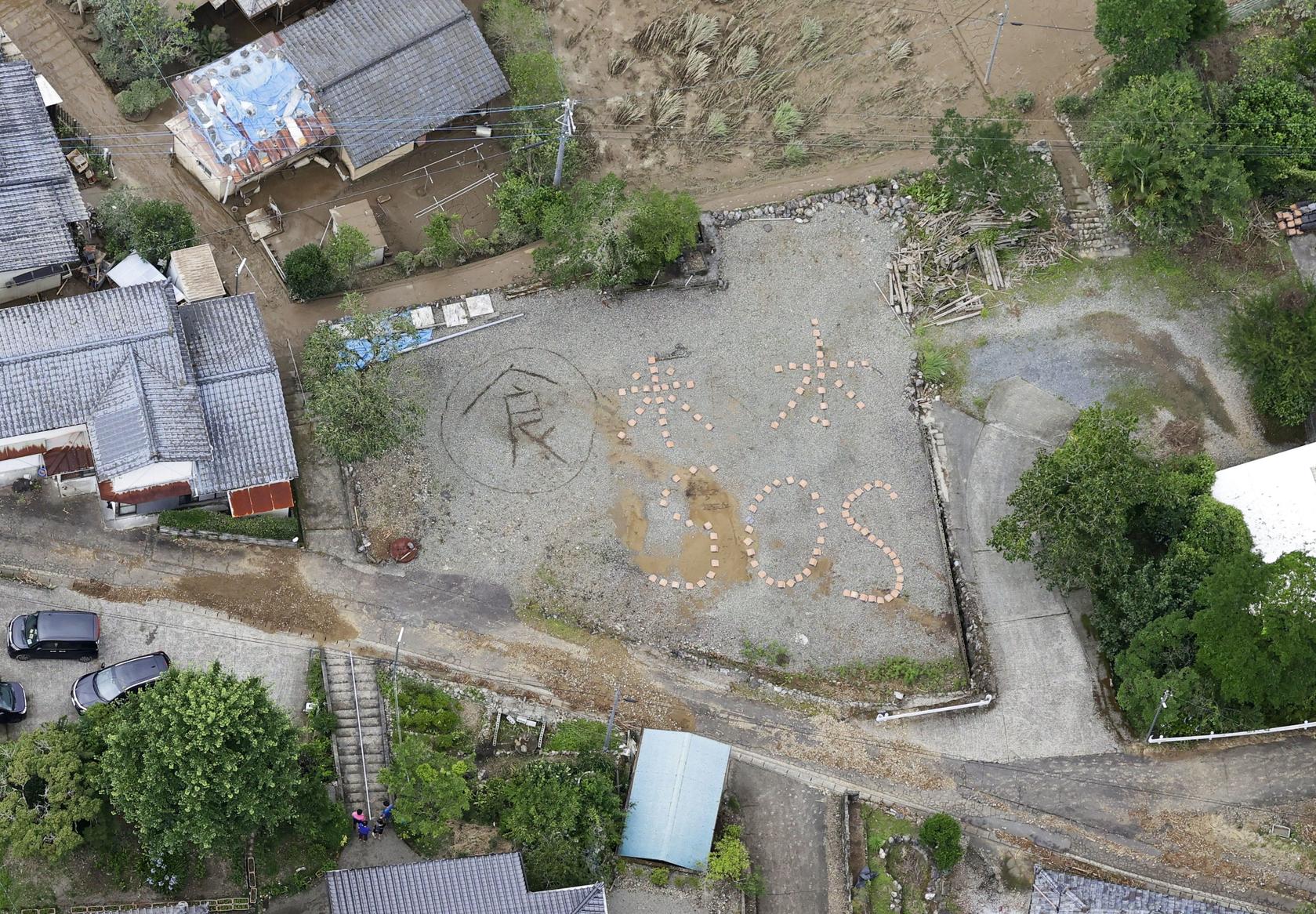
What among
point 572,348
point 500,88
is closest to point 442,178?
point 500,88

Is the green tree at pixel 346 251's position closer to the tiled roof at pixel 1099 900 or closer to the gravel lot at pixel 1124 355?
the gravel lot at pixel 1124 355

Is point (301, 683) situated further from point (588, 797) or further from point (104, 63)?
point (104, 63)

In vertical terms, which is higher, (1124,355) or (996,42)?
(996,42)

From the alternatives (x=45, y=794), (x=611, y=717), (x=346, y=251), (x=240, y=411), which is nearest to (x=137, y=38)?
(x=346, y=251)

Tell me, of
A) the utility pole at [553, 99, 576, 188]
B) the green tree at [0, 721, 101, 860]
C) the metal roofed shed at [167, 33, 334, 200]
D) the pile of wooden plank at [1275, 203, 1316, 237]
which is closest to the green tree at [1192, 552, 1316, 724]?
the pile of wooden plank at [1275, 203, 1316, 237]

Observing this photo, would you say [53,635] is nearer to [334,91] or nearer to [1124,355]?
[334,91]

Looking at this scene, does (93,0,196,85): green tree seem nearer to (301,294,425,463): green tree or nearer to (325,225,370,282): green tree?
(325,225,370,282): green tree
